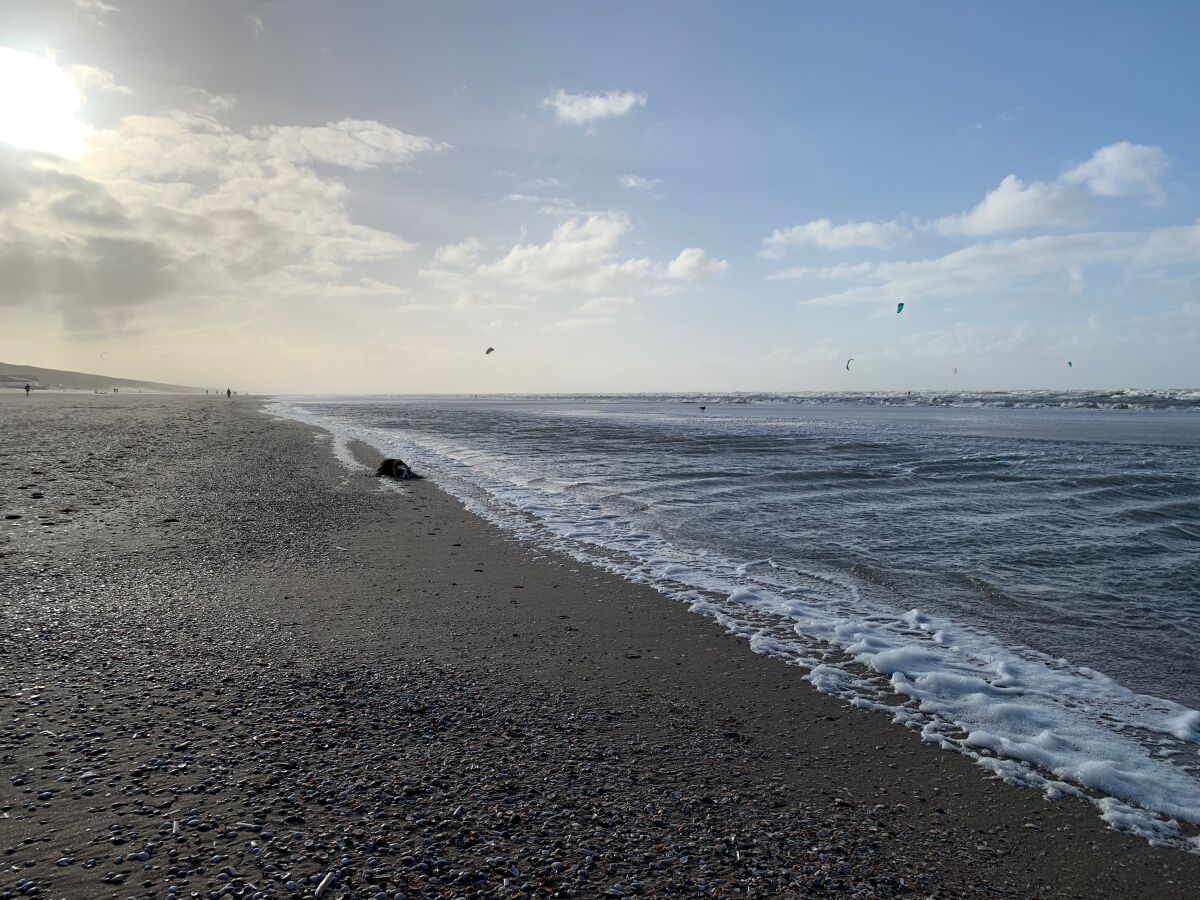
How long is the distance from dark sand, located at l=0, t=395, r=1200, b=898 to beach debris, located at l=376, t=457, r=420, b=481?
9.68 m

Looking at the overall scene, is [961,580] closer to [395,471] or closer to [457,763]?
[457,763]

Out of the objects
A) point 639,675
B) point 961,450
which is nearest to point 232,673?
point 639,675

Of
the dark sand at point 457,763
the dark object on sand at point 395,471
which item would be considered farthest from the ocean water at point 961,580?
the dark object on sand at point 395,471

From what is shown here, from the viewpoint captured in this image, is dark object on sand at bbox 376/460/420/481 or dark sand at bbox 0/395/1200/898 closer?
dark sand at bbox 0/395/1200/898

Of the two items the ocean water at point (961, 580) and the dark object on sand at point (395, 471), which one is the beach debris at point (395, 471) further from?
the ocean water at point (961, 580)

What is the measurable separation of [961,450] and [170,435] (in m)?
35.7

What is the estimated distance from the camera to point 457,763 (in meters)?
3.89

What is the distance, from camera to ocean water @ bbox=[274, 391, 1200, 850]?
4.61 metres

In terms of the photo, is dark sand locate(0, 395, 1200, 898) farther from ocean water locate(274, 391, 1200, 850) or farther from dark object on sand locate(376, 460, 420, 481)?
dark object on sand locate(376, 460, 420, 481)

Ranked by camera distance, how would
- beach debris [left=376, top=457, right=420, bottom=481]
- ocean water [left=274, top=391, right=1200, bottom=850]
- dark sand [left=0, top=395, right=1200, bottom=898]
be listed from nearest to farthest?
dark sand [left=0, top=395, right=1200, bottom=898]
ocean water [left=274, top=391, right=1200, bottom=850]
beach debris [left=376, top=457, right=420, bottom=481]

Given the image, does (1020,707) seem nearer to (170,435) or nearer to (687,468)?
(687,468)

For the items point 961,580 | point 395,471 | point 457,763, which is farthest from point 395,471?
point 457,763

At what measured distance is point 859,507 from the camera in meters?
13.8

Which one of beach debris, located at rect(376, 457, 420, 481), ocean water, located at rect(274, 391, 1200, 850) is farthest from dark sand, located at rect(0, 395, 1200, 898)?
beach debris, located at rect(376, 457, 420, 481)
